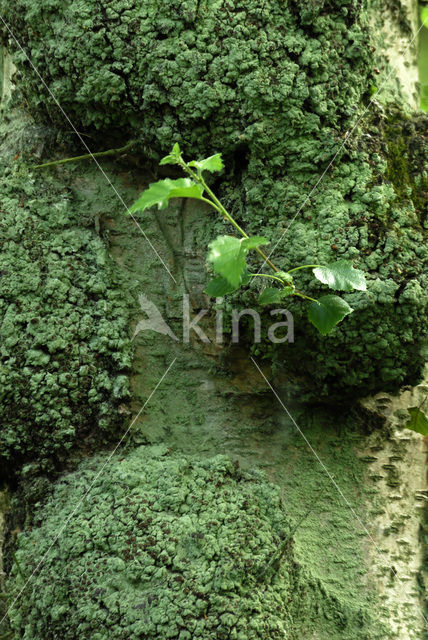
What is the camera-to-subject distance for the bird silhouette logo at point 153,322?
5.10 feet

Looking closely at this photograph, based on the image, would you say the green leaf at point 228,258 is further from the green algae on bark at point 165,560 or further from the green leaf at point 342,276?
the green algae on bark at point 165,560

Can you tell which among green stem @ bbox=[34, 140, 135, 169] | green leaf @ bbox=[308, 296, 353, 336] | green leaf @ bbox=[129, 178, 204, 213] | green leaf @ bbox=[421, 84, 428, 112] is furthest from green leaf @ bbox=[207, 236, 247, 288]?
green leaf @ bbox=[421, 84, 428, 112]

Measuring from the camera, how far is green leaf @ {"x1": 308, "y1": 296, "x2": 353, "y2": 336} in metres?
1.28

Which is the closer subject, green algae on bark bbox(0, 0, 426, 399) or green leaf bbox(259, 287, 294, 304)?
green leaf bbox(259, 287, 294, 304)

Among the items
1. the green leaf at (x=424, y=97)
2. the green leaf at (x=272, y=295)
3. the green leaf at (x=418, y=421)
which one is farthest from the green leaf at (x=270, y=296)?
the green leaf at (x=424, y=97)

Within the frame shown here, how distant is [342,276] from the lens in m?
1.26

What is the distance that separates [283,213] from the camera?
1.45 metres

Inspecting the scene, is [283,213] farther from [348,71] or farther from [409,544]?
[409,544]

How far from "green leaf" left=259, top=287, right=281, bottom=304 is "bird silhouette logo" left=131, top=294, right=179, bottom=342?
32 centimetres

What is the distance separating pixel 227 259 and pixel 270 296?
0.24 metres

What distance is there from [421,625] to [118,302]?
107 centimetres

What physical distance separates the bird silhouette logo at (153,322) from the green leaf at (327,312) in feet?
1.37

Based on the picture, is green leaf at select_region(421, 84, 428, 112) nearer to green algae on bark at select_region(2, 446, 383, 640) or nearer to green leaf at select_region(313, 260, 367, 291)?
green leaf at select_region(313, 260, 367, 291)

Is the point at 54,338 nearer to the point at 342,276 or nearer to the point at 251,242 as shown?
the point at 251,242
